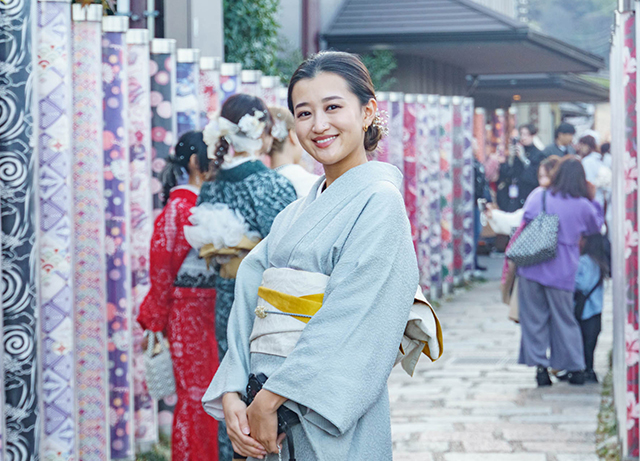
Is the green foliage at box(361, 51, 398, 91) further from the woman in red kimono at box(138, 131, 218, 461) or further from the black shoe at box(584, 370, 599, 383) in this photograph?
the woman in red kimono at box(138, 131, 218, 461)

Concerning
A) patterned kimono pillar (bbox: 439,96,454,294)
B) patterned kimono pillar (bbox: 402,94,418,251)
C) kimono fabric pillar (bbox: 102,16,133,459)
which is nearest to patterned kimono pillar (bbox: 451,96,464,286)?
patterned kimono pillar (bbox: 439,96,454,294)

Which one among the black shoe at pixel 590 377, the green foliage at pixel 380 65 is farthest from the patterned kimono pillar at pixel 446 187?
the black shoe at pixel 590 377

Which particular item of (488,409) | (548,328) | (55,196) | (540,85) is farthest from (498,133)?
(55,196)

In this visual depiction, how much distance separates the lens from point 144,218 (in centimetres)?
542

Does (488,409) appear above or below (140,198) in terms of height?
below

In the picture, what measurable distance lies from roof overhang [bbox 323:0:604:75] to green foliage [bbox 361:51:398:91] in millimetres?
151

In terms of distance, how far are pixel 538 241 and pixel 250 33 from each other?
217 inches

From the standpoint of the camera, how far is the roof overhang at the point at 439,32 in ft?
41.4

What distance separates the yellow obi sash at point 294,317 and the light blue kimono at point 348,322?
3cm

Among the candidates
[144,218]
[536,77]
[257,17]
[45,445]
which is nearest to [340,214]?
[45,445]

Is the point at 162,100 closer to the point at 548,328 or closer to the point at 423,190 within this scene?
the point at 548,328

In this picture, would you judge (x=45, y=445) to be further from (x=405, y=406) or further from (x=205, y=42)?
(x=205, y=42)

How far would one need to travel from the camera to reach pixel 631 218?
4754mm

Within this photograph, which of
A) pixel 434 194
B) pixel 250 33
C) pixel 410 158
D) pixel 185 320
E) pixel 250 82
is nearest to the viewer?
pixel 185 320
